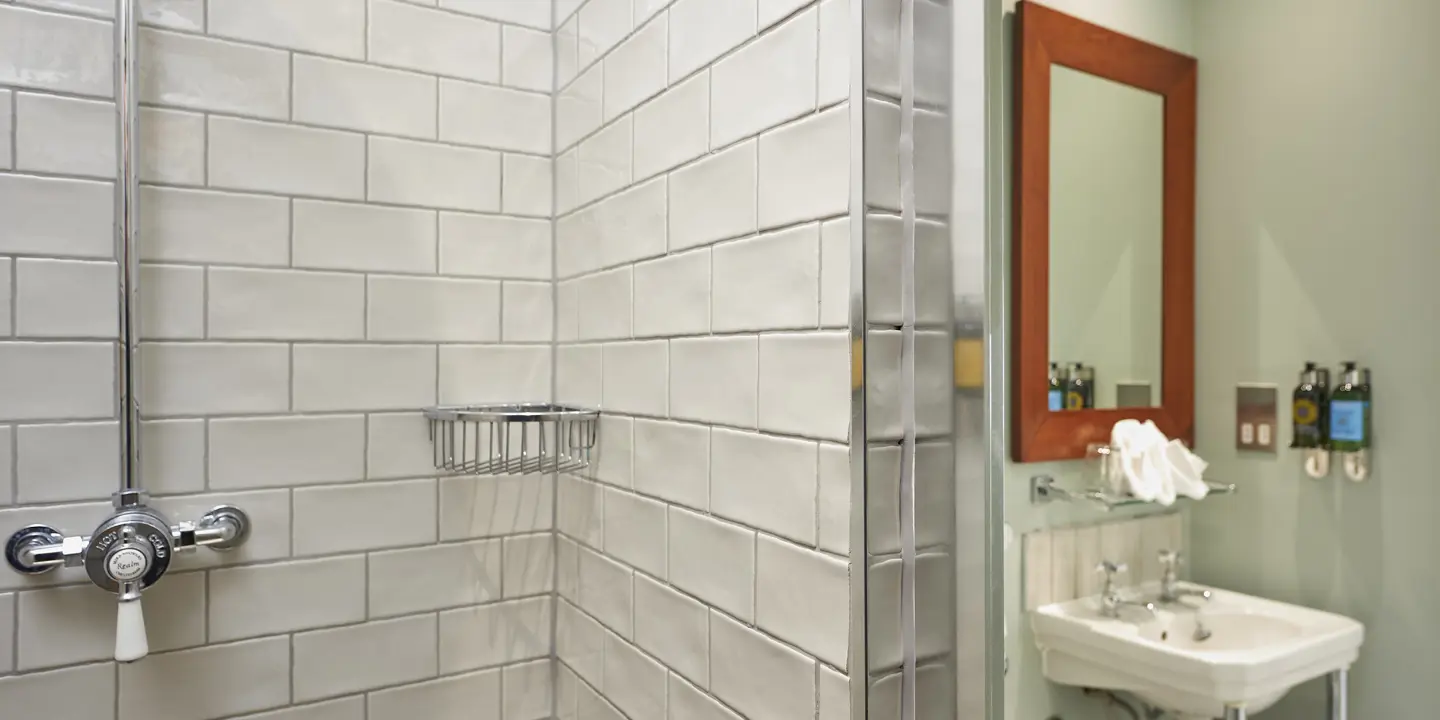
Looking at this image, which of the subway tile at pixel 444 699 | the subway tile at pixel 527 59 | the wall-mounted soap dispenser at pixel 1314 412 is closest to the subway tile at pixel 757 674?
the wall-mounted soap dispenser at pixel 1314 412

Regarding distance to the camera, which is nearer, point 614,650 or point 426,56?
point 614,650

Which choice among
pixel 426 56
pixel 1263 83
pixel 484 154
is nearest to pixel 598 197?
pixel 484 154

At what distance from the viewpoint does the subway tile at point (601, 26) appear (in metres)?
1.14

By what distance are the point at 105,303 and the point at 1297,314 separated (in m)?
1.23

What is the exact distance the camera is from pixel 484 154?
4.28 ft

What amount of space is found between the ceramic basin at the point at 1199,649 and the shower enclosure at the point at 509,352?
0.08m

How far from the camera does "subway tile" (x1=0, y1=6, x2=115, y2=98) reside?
3.34 feet

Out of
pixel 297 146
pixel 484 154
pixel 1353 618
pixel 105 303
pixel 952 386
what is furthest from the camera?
pixel 484 154

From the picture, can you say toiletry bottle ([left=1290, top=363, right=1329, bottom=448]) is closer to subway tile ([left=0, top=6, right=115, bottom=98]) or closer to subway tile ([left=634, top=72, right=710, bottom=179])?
subway tile ([left=634, top=72, right=710, bottom=179])

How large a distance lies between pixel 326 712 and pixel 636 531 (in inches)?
20.7

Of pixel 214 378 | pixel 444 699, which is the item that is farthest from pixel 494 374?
pixel 444 699

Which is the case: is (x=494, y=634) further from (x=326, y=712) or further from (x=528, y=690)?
(x=326, y=712)

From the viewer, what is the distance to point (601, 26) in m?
1.20

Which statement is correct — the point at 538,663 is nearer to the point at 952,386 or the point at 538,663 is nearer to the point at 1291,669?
the point at 952,386
